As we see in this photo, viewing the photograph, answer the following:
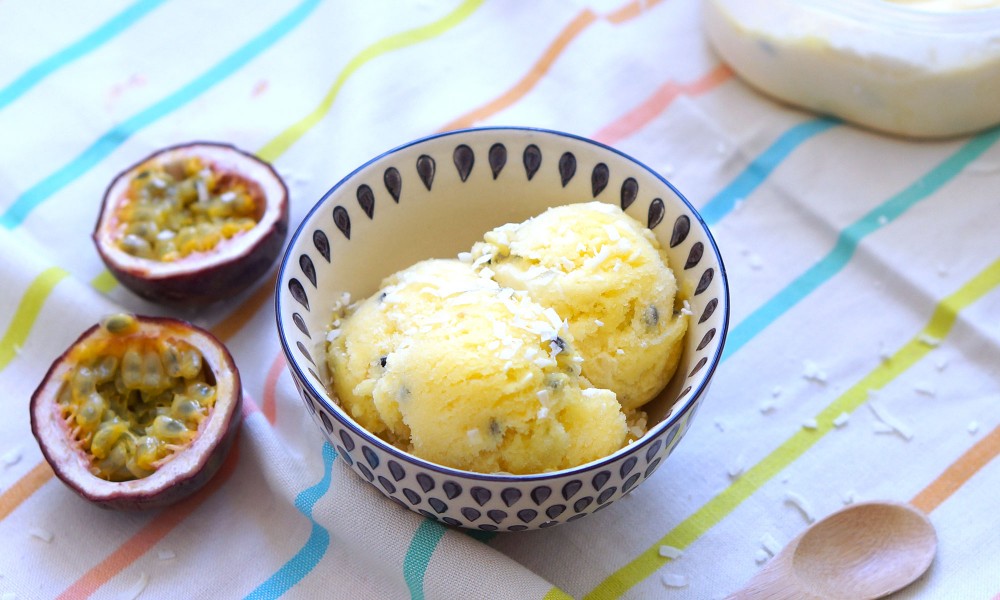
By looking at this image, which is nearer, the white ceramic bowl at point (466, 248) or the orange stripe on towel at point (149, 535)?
the white ceramic bowl at point (466, 248)

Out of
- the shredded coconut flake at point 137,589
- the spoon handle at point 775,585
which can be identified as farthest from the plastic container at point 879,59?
the shredded coconut flake at point 137,589

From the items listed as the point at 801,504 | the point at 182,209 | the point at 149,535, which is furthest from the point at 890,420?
the point at 182,209

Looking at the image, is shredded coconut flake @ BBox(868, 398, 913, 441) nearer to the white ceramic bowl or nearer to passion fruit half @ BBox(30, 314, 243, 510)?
the white ceramic bowl

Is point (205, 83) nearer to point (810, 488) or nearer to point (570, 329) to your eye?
point (570, 329)

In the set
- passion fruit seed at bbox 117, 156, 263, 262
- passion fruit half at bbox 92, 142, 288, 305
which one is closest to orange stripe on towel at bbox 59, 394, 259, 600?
passion fruit half at bbox 92, 142, 288, 305

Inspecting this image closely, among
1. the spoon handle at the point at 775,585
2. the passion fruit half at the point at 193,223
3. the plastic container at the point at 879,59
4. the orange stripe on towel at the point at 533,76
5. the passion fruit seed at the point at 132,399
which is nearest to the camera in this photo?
the spoon handle at the point at 775,585

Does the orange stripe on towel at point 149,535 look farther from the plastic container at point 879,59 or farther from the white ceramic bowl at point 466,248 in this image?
the plastic container at point 879,59
